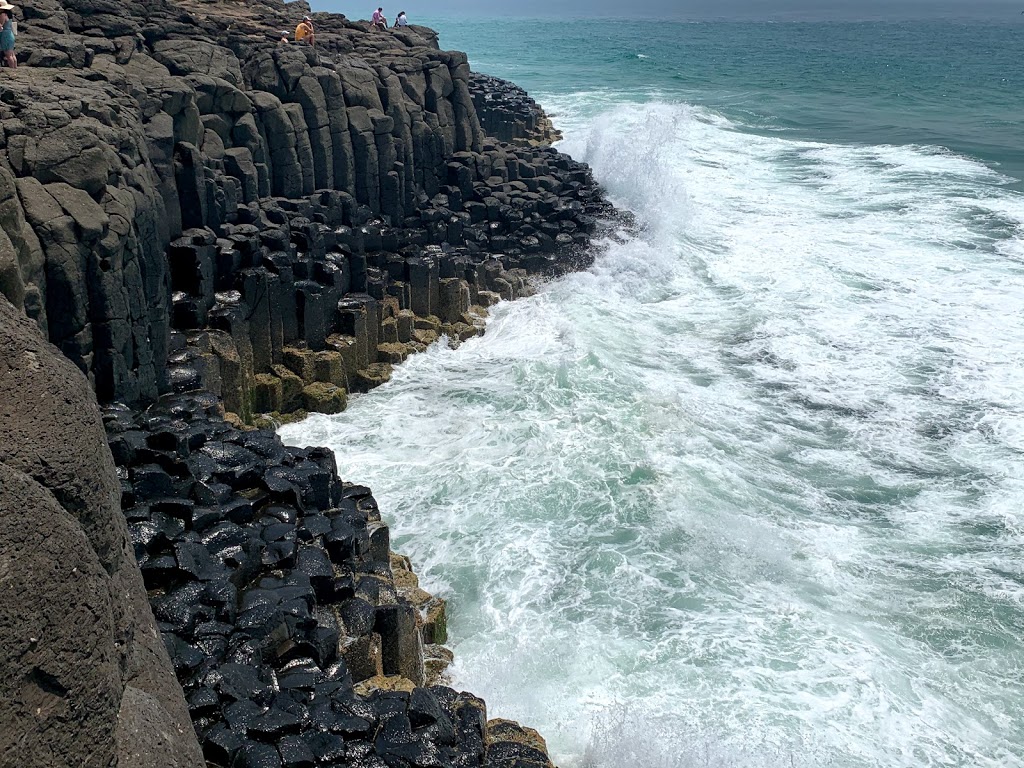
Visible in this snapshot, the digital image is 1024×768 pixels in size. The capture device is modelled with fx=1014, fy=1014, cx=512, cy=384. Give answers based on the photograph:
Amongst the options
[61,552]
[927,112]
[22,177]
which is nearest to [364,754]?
[61,552]

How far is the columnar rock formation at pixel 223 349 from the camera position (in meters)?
4.73

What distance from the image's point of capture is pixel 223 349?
619 inches

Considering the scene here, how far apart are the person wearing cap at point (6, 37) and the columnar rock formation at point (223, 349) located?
0.44m

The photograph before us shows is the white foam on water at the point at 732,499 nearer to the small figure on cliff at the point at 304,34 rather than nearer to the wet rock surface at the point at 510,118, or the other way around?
the small figure on cliff at the point at 304,34

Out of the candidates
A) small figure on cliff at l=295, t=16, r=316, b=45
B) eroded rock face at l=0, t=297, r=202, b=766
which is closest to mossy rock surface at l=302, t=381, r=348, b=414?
small figure on cliff at l=295, t=16, r=316, b=45

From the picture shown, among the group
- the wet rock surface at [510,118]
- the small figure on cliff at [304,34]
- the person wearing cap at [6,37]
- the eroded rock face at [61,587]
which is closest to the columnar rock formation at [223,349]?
the eroded rock face at [61,587]

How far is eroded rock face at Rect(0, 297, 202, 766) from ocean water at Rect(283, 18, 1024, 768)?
19.4 feet

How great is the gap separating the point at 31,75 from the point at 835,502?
1350cm

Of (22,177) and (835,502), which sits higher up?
(22,177)

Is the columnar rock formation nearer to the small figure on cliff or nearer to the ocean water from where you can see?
the ocean water

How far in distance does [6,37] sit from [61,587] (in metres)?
13.8

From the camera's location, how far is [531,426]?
1666 cm

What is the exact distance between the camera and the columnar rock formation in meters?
4.73

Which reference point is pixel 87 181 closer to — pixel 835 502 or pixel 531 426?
pixel 531 426
